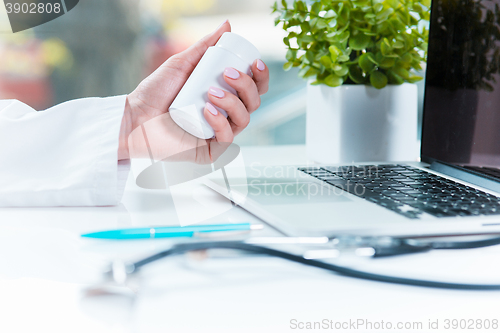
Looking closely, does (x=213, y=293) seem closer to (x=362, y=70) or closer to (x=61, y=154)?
(x=61, y=154)

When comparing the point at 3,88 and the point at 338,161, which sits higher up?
the point at 3,88

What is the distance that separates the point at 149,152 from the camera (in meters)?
0.56

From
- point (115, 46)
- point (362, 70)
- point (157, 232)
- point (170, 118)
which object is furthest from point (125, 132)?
point (115, 46)

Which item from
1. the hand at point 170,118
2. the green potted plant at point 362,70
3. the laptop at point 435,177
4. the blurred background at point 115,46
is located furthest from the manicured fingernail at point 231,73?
the blurred background at point 115,46

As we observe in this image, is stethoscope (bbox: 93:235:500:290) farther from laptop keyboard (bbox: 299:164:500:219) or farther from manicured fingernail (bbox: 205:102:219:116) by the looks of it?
manicured fingernail (bbox: 205:102:219:116)

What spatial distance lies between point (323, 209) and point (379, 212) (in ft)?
0.14

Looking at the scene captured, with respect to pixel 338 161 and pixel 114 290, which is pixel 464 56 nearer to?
pixel 338 161

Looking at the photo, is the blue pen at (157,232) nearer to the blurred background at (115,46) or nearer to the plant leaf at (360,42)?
the plant leaf at (360,42)

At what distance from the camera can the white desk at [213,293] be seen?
0.68 feet

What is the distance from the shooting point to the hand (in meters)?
0.48

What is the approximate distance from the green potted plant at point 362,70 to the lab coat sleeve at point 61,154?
1.10 feet

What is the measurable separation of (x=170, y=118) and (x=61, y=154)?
6.2 inches

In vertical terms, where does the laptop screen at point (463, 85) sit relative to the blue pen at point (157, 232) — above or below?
above

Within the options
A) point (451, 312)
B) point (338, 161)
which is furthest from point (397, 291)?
point (338, 161)
